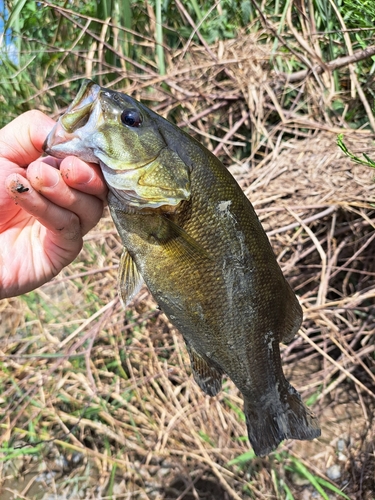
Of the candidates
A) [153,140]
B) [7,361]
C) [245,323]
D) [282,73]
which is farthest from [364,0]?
[7,361]

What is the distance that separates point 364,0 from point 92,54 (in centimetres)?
196

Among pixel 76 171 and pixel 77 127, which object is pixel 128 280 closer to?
pixel 76 171

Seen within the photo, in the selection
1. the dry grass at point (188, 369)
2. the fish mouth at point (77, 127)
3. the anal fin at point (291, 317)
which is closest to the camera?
the fish mouth at point (77, 127)

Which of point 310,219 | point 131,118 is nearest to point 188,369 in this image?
→ point 310,219

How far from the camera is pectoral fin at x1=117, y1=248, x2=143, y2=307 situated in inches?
55.5

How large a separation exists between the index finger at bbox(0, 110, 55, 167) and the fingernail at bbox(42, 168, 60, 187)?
Answer: 0.27m

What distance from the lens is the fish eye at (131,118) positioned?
1291 millimetres

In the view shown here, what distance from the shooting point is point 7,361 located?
115 inches

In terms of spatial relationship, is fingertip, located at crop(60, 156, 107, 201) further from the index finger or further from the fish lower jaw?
the index finger

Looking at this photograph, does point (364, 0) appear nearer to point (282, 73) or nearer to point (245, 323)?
point (282, 73)

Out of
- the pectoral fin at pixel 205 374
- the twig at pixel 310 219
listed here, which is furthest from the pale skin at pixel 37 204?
the twig at pixel 310 219

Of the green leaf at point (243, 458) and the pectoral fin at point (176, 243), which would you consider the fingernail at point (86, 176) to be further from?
the green leaf at point (243, 458)

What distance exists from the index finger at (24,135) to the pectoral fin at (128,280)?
521 mm

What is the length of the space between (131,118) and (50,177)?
304 mm
